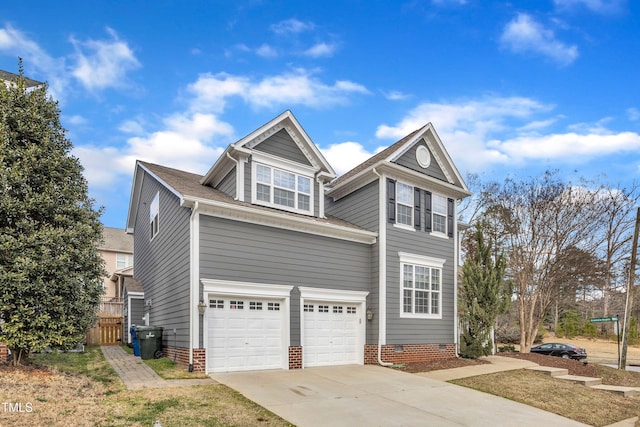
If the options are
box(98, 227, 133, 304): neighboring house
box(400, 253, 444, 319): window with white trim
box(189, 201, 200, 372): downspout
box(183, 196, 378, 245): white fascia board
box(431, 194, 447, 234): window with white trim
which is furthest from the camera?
box(98, 227, 133, 304): neighboring house

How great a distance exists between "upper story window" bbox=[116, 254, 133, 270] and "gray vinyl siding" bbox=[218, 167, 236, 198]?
90.0ft

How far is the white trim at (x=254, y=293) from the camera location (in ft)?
41.4

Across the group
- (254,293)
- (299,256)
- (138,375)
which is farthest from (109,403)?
(299,256)

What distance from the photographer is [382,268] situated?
1617 cm

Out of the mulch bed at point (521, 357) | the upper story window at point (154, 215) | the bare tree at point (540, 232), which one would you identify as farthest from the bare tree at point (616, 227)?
the upper story window at point (154, 215)

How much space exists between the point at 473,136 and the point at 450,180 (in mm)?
6863

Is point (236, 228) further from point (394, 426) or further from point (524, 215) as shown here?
point (524, 215)

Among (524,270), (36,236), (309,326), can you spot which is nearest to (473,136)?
(524,270)

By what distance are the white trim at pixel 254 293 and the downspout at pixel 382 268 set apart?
3416 mm

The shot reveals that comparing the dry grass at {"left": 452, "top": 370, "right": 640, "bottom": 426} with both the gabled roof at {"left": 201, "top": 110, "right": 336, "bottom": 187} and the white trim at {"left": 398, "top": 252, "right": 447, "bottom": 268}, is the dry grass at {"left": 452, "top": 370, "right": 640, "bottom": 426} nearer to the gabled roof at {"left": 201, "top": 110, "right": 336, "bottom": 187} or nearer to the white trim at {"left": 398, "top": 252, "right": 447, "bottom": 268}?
the white trim at {"left": 398, "top": 252, "right": 447, "bottom": 268}

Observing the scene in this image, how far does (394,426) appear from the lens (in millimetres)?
8234

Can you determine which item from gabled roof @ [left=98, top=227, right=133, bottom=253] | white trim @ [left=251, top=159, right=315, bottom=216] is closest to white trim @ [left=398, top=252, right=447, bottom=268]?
white trim @ [left=251, top=159, right=315, bottom=216]

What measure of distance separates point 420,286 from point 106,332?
44.2 feet

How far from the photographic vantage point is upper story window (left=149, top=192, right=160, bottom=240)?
56.6 feet
